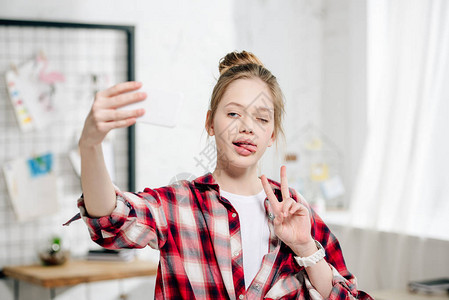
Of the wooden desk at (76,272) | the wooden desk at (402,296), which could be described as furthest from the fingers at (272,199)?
the wooden desk at (76,272)

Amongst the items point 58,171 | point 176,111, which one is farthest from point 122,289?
point 176,111

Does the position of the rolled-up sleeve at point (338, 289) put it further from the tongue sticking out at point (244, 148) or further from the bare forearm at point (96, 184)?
the bare forearm at point (96, 184)

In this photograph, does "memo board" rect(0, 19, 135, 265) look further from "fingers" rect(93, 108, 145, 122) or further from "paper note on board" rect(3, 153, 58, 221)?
"fingers" rect(93, 108, 145, 122)

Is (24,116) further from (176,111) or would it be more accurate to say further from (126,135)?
(176,111)

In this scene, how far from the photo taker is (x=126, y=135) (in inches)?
101

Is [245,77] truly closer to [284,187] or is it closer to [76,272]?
[284,187]

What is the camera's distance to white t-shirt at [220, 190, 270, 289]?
1.00 m

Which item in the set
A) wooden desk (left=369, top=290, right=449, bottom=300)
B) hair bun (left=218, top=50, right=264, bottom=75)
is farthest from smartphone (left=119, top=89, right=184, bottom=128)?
wooden desk (left=369, top=290, right=449, bottom=300)

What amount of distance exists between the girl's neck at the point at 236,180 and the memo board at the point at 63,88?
4.95ft

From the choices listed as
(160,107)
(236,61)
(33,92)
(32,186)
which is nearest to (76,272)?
(32,186)

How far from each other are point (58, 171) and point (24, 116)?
0.85ft

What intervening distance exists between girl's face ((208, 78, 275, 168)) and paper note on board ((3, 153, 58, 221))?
1.50 meters

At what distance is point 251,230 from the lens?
1.03 metres

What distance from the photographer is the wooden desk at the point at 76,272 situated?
6.96 ft
